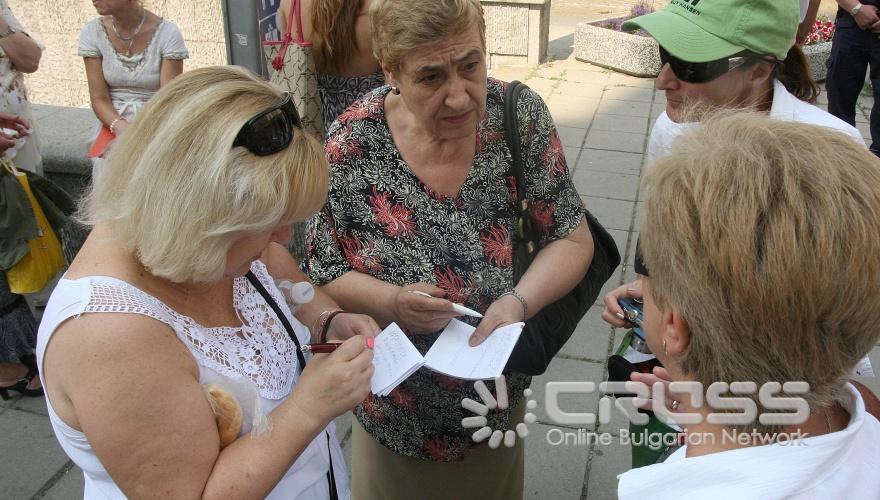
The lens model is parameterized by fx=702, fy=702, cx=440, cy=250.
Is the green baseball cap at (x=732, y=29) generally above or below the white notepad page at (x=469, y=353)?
above

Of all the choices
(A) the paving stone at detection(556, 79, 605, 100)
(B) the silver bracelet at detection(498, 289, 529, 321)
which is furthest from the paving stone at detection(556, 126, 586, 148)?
(B) the silver bracelet at detection(498, 289, 529, 321)

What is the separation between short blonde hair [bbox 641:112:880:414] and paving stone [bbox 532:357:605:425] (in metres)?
2.37

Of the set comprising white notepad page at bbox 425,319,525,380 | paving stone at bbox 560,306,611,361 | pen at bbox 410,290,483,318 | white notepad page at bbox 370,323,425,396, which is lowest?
paving stone at bbox 560,306,611,361

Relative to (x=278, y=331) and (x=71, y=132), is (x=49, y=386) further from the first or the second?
(x=71, y=132)

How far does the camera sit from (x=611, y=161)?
19.7 feet

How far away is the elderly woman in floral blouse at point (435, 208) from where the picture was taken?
6.07ft

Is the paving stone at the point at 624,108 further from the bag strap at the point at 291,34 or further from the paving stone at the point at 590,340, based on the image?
the bag strap at the point at 291,34

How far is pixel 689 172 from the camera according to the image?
43.5 inches

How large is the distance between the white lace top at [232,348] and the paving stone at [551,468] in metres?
1.38

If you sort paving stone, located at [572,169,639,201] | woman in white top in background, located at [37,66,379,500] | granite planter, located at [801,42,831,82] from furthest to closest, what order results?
granite planter, located at [801,42,831,82], paving stone, located at [572,169,639,201], woman in white top in background, located at [37,66,379,500]

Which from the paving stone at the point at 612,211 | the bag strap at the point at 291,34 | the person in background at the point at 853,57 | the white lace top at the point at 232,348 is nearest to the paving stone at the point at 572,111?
the paving stone at the point at 612,211

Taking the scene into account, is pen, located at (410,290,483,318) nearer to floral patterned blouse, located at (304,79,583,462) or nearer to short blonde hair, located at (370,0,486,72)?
floral patterned blouse, located at (304,79,583,462)

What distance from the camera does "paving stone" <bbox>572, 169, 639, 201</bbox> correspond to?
5.45 meters

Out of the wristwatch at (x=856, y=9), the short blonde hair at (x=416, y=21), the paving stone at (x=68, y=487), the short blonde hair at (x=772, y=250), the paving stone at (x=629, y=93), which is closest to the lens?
the short blonde hair at (x=772, y=250)
